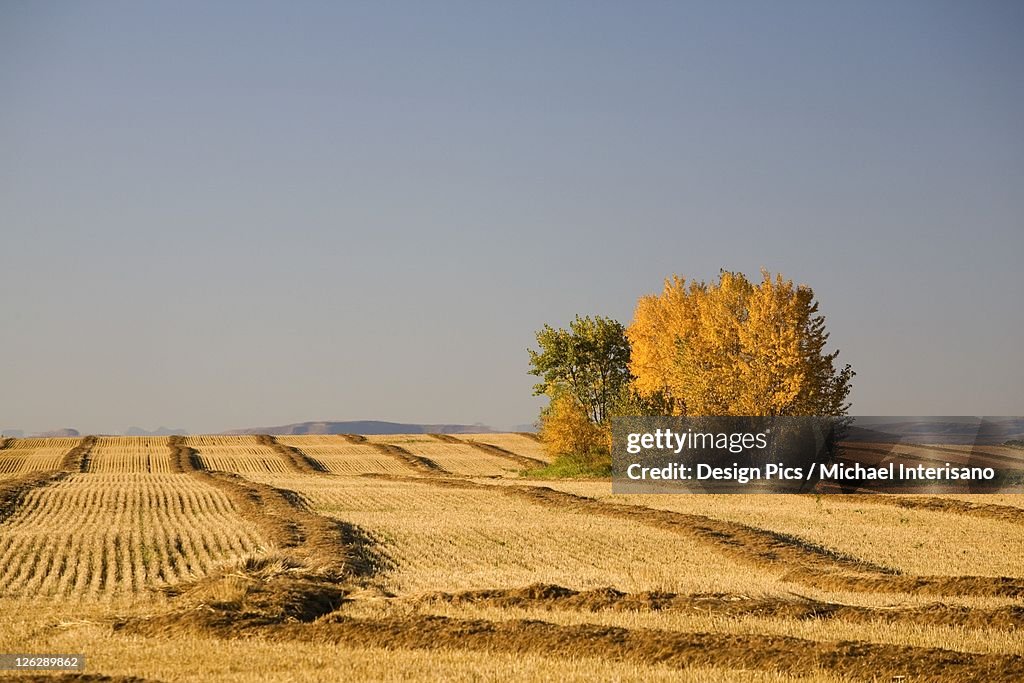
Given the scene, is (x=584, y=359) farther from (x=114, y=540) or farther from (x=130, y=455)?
(x=114, y=540)

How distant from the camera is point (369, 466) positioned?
71.2 m

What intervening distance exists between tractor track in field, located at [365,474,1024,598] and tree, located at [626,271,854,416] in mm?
13770

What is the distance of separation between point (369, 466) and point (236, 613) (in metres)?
51.9

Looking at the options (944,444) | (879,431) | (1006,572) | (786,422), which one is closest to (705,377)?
(786,422)

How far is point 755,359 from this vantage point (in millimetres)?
54531

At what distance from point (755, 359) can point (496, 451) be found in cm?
3276

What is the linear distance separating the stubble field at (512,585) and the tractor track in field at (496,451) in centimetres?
2607

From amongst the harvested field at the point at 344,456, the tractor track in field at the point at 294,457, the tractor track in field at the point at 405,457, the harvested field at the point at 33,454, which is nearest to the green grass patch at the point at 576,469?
the tractor track in field at the point at 405,457

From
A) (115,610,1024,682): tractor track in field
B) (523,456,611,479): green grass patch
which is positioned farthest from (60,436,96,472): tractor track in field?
(115,610,1024,682): tractor track in field

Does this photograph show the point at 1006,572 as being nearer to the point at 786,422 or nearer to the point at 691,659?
the point at 691,659

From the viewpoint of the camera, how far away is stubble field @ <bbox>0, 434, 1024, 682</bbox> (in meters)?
16.1

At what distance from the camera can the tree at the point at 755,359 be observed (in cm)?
5297

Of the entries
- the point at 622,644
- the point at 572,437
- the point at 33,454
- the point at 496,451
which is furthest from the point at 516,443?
the point at 622,644

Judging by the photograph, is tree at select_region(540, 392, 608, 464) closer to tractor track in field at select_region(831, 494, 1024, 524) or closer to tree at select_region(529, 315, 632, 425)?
tree at select_region(529, 315, 632, 425)
